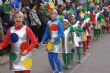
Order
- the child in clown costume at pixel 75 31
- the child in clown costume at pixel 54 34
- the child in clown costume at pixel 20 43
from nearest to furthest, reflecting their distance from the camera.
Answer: the child in clown costume at pixel 20 43 < the child in clown costume at pixel 54 34 < the child in clown costume at pixel 75 31

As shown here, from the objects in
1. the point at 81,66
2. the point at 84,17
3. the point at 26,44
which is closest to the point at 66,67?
the point at 81,66

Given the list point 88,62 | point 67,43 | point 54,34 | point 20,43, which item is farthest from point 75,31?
point 20,43

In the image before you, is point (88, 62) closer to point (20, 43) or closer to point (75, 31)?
point (75, 31)

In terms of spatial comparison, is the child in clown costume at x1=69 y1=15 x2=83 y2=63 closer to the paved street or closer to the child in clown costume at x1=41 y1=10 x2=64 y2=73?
the paved street

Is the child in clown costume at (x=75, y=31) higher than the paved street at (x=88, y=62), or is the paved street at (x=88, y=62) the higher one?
the child in clown costume at (x=75, y=31)

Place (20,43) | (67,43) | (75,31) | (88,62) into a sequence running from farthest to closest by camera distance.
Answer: (88,62), (75,31), (67,43), (20,43)

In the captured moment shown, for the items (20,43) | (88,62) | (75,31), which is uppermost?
(20,43)

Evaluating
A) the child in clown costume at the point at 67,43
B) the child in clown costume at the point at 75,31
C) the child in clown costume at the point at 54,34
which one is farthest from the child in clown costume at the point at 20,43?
the child in clown costume at the point at 75,31

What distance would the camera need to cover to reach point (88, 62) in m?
11.0

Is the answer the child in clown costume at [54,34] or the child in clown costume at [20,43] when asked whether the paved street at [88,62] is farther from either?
the child in clown costume at [20,43]

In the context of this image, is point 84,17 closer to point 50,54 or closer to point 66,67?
point 66,67

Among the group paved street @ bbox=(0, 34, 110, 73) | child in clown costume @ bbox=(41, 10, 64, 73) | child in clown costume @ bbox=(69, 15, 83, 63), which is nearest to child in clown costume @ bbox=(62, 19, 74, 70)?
child in clown costume @ bbox=(69, 15, 83, 63)

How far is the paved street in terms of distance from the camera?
32.6 feet

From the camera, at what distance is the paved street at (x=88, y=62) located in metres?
9.93
